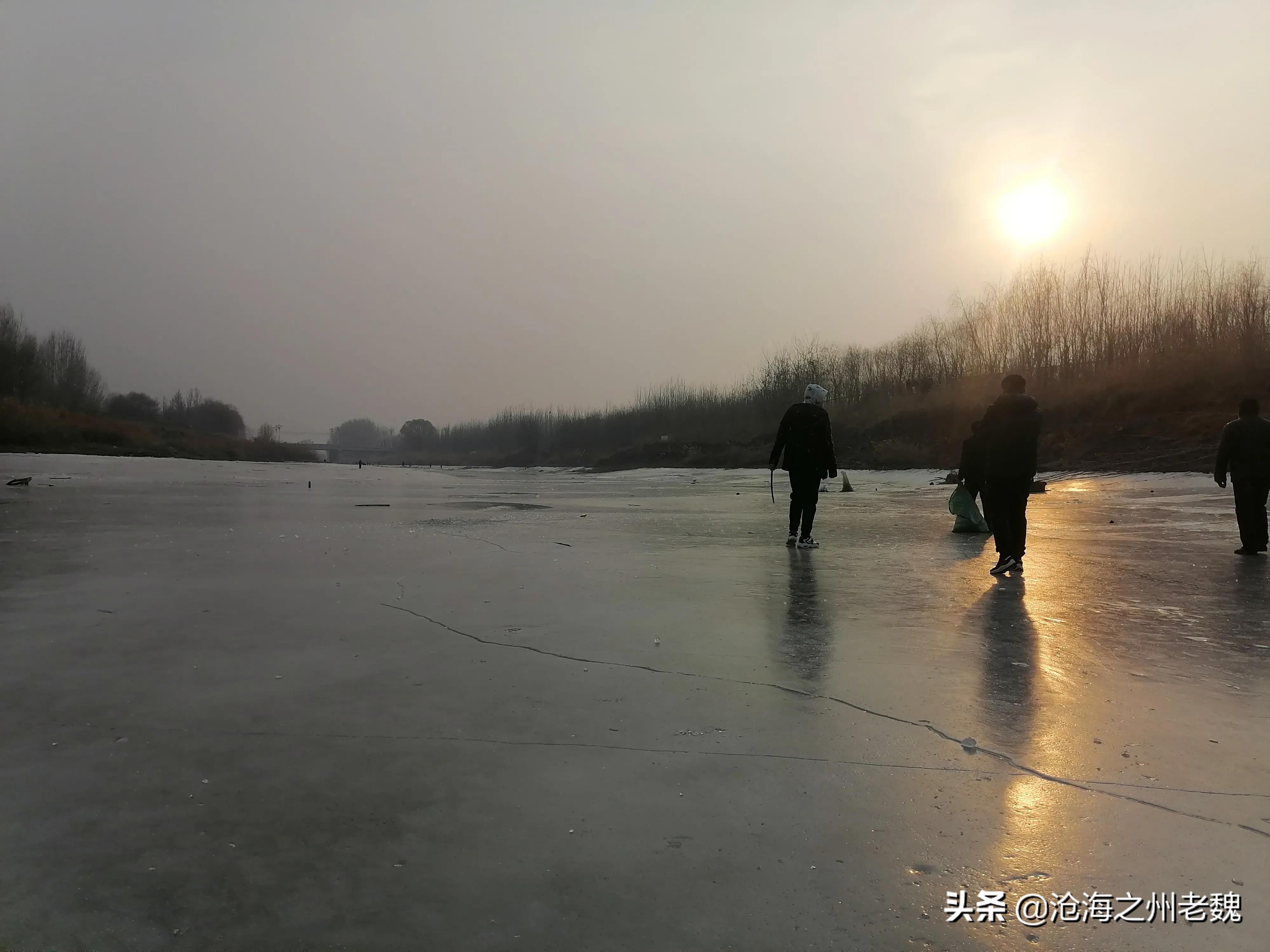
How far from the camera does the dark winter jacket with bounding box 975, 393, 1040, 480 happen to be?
7337mm

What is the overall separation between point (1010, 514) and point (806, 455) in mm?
2274

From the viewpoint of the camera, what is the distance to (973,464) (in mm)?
9664

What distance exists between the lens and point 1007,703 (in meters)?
3.26

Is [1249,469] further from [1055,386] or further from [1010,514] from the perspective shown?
[1055,386]

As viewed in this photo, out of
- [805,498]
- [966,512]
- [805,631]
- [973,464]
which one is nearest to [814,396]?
[805,498]

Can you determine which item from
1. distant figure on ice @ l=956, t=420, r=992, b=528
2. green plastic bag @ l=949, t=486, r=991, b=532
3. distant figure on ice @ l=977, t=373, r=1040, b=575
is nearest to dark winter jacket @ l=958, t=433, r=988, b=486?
distant figure on ice @ l=956, t=420, r=992, b=528

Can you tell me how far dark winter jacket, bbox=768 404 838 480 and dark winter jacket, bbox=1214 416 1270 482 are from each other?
11.9ft

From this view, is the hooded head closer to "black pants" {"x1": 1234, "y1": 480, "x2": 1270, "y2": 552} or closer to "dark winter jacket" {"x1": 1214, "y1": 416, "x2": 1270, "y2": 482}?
"dark winter jacket" {"x1": 1214, "y1": 416, "x2": 1270, "y2": 482}

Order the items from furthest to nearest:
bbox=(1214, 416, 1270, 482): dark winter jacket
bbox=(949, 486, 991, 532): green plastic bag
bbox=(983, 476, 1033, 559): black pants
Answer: bbox=(949, 486, 991, 532): green plastic bag, bbox=(1214, 416, 1270, 482): dark winter jacket, bbox=(983, 476, 1033, 559): black pants

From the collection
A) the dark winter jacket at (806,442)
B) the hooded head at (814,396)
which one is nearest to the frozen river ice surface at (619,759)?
the dark winter jacket at (806,442)

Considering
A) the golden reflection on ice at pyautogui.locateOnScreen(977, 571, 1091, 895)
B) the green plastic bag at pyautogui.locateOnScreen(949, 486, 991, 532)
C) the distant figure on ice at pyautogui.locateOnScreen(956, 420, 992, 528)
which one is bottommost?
the golden reflection on ice at pyautogui.locateOnScreen(977, 571, 1091, 895)

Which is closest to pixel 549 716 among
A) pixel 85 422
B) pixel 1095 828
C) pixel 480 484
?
pixel 1095 828

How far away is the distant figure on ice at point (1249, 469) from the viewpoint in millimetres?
7918

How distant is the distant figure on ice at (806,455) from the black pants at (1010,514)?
1819 mm
